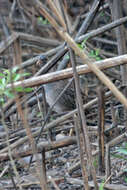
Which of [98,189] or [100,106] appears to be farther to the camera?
[100,106]

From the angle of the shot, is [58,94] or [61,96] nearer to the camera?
[58,94]

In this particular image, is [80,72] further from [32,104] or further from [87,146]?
[32,104]

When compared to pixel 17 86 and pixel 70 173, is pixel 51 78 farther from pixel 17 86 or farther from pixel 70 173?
pixel 70 173

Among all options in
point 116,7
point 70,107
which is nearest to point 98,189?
point 116,7

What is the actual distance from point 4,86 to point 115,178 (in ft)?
4.71

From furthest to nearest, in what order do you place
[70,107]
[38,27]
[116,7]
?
[38,27]
[70,107]
[116,7]

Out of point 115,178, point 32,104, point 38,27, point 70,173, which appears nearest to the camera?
point 115,178

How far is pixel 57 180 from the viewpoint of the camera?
3115 mm

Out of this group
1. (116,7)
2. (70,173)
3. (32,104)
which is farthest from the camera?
(32,104)

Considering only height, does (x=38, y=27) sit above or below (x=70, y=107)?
above

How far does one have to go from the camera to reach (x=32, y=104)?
495 cm

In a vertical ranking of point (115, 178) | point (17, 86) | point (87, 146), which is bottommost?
point (115, 178)

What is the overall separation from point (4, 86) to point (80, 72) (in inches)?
21.8

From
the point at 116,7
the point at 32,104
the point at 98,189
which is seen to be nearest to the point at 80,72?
the point at 98,189
